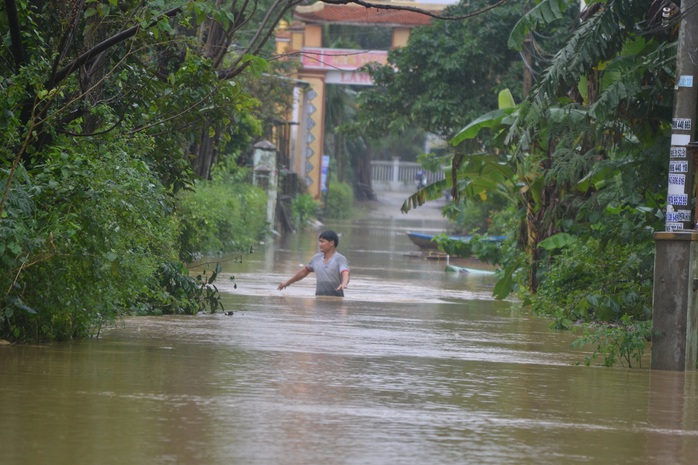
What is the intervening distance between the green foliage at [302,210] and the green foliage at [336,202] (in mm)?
8216

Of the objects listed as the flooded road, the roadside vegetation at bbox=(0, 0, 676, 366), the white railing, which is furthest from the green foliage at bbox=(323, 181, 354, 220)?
the flooded road

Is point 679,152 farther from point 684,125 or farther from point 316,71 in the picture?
point 316,71

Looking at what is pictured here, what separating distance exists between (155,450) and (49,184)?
3.90 meters

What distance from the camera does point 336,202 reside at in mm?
57688

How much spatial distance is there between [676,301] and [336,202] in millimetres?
47898

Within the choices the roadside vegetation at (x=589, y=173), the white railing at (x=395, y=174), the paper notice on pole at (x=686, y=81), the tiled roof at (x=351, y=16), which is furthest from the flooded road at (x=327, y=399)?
the white railing at (x=395, y=174)

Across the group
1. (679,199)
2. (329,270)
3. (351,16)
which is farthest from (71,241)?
(351,16)

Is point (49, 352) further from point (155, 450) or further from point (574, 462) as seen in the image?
point (574, 462)

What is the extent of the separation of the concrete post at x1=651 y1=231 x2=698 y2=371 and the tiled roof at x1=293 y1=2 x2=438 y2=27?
136 ft

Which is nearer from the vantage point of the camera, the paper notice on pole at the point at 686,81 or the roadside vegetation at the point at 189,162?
the roadside vegetation at the point at 189,162

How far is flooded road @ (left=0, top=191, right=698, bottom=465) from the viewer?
617 cm

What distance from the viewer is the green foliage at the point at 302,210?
141ft

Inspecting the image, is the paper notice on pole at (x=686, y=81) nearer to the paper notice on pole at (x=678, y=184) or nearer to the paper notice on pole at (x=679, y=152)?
the paper notice on pole at (x=679, y=152)

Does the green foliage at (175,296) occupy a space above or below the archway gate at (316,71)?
below
